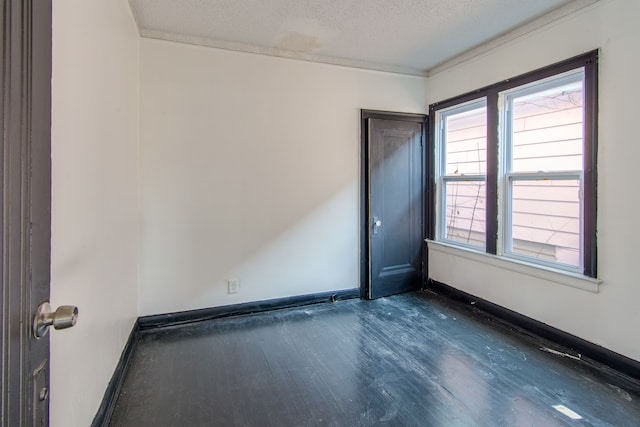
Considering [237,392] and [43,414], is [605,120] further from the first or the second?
[43,414]

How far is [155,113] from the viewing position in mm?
3117

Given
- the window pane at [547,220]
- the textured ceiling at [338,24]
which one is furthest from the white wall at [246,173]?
the window pane at [547,220]

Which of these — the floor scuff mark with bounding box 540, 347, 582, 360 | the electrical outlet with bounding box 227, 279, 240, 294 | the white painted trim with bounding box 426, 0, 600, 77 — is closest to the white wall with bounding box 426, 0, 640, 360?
the white painted trim with bounding box 426, 0, 600, 77

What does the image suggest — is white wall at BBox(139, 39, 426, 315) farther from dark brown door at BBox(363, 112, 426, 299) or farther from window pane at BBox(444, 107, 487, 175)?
window pane at BBox(444, 107, 487, 175)

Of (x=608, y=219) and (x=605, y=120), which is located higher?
(x=605, y=120)

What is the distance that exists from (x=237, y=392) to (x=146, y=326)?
53.4 inches

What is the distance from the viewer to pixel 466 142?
3863 millimetres

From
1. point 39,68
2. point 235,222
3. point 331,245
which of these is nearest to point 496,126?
point 331,245

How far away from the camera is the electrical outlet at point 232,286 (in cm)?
344

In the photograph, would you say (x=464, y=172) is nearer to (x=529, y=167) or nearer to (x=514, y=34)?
(x=529, y=167)

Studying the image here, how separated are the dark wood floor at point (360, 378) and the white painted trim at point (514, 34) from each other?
2.58 m

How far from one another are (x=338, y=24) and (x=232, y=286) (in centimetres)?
254

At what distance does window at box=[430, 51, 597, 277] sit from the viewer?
269 cm

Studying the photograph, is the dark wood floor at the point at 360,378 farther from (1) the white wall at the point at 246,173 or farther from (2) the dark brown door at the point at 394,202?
(2) the dark brown door at the point at 394,202
